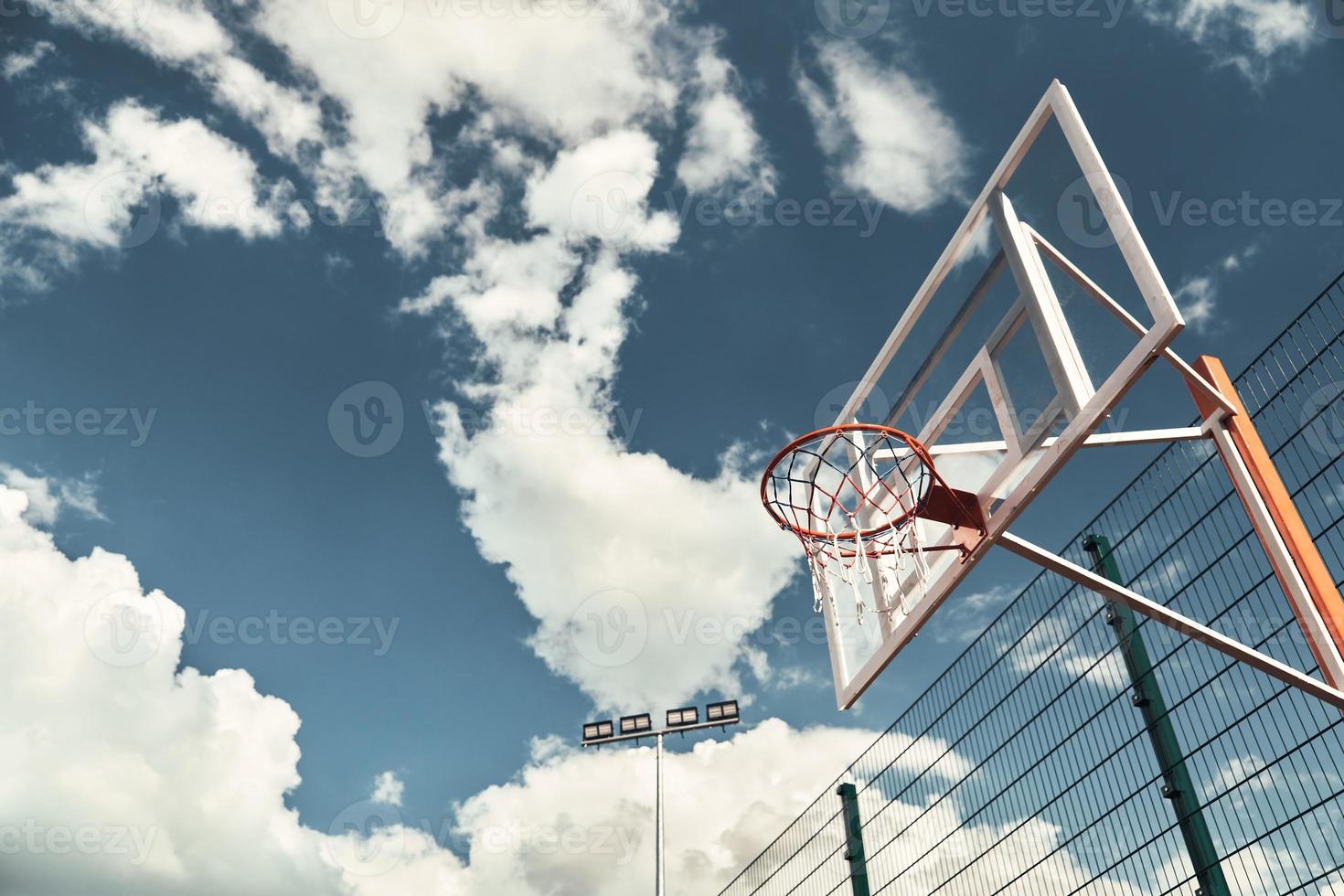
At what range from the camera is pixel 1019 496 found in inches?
224

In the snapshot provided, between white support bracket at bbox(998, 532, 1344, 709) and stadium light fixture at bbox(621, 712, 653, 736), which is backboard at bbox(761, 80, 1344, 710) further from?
stadium light fixture at bbox(621, 712, 653, 736)

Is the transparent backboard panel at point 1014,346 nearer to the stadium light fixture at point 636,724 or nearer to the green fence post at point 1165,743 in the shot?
the green fence post at point 1165,743

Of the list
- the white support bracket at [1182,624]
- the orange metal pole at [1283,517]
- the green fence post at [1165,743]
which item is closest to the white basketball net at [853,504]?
the white support bracket at [1182,624]

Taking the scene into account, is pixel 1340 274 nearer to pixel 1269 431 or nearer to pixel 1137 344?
pixel 1269 431

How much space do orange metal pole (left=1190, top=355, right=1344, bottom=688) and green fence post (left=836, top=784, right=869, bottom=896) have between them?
17.4 ft

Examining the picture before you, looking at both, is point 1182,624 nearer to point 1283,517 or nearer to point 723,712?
point 1283,517

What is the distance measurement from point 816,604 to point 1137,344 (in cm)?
290

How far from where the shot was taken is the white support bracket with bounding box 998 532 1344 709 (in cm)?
535

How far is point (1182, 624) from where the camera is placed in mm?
5605

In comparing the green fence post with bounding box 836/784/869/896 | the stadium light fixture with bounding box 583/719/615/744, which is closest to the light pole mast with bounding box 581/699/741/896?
the stadium light fixture with bounding box 583/719/615/744

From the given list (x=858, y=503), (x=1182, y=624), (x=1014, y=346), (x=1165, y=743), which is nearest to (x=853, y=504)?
(x=858, y=503)

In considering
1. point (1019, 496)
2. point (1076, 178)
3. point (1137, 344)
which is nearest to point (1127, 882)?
point (1019, 496)

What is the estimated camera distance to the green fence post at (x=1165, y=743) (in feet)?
20.6

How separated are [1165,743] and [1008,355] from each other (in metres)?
2.84
